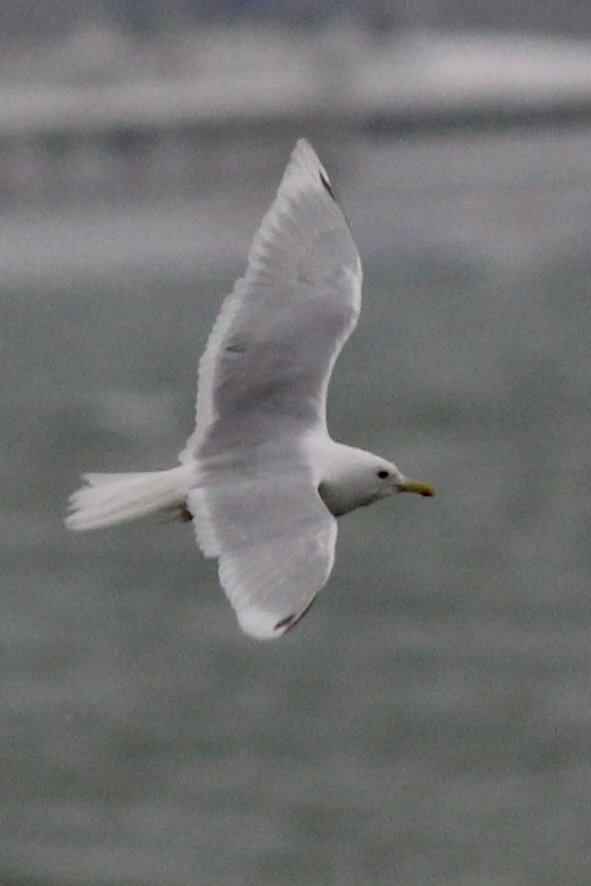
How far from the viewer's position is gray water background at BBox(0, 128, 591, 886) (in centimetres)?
1021

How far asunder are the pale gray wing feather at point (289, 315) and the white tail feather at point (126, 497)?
0.10 m

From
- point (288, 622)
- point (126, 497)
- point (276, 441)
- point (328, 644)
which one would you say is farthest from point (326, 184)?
point (328, 644)

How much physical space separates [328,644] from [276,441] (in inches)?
377

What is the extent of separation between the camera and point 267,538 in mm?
4359

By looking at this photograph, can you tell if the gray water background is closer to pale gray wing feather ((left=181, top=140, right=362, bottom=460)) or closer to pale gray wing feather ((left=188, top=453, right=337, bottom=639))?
pale gray wing feather ((left=181, top=140, right=362, bottom=460))

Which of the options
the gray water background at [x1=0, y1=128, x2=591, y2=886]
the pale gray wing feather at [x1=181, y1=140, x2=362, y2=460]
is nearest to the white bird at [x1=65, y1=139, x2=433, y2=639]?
the pale gray wing feather at [x1=181, y1=140, x2=362, y2=460]

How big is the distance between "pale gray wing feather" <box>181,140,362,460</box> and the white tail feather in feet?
0.33

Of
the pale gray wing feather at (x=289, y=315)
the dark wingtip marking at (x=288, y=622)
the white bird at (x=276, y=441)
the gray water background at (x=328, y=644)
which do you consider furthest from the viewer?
the gray water background at (x=328, y=644)

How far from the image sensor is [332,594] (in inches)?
590

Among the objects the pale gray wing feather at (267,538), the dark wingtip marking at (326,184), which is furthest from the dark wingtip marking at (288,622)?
the dark wingtip marking at (326,184)

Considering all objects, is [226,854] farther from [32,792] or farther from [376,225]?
[376,225]

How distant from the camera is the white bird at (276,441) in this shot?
4324 mm

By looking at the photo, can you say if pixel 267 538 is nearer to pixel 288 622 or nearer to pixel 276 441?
pixel 288 622

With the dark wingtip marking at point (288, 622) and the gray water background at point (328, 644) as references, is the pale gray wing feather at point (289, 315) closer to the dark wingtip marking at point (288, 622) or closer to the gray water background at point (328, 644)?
the dark wingtip marking at point (288, 622)
